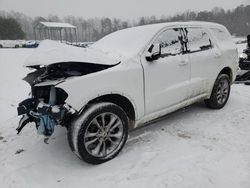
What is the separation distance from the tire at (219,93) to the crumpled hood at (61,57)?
2555 millimetres

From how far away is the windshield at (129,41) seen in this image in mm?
3875

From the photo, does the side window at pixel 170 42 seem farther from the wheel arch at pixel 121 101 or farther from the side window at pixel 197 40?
the wheel arch at pixel 121 101

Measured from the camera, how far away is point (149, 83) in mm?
3789

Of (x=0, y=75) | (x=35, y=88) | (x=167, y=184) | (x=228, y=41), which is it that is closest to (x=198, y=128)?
(x=167, y=184)

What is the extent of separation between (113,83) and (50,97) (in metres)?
0.84

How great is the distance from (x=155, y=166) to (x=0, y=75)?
8.54 meters

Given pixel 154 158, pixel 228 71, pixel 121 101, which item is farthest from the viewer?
pixel 228 71

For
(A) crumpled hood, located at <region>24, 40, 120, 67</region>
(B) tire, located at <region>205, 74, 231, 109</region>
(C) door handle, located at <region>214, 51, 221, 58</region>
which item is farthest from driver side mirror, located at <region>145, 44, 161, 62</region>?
(B) tire, located at <region>205, 74, 231, 109</region>

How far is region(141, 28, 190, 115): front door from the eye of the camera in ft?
12.5

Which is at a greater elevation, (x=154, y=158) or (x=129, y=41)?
(x=129, y=41)

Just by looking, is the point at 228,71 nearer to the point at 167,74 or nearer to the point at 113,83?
the point at 167,74

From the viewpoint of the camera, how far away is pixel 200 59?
464 cm

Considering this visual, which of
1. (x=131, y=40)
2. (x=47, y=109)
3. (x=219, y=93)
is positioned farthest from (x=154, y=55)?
(x=219, y=93)

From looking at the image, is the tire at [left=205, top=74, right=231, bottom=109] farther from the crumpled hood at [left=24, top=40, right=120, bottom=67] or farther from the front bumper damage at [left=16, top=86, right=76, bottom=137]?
the front bumper damage at [left=16, top=86, right=76, bottom=137]
